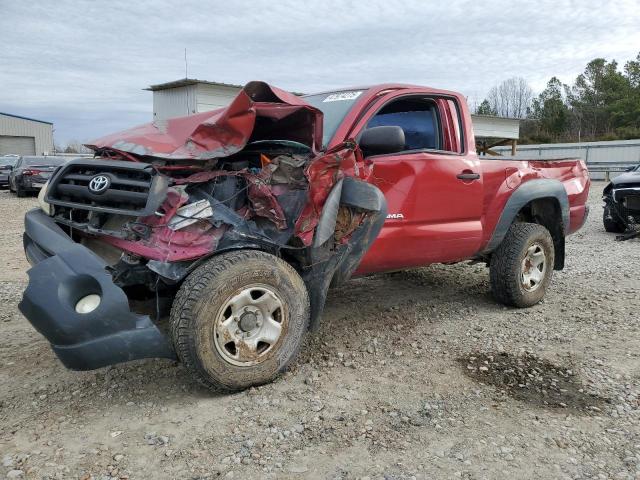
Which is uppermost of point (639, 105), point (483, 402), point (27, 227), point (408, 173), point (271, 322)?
point (639, 105)

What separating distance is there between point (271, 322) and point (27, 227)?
5.50ft

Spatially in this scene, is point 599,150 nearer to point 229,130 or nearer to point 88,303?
point 229,130

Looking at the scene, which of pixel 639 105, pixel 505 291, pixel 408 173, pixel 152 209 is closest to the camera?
pixel 152 209

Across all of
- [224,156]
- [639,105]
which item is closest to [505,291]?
[224,156]

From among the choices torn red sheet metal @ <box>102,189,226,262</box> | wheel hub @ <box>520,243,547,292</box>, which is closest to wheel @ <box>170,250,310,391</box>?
torn red sheet metal @ <box>102,189,226,262</box>

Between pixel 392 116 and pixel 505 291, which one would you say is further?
pixel 505 291

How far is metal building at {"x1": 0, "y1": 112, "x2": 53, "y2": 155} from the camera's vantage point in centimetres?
4997

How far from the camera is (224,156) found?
3453mm

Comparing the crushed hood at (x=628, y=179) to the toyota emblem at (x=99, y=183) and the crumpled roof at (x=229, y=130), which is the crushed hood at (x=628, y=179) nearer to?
the crumpled roof at (x=229, y=130)

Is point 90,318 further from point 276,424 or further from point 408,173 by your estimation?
point 408,173

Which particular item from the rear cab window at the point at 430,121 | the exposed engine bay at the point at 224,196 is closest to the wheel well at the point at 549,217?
the rear cab window at the point at 430,121

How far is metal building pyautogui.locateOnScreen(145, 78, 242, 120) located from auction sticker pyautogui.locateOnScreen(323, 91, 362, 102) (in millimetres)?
14313

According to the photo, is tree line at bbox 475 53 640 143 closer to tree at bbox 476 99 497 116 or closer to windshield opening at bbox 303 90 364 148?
tree at bbox 476 99 497 116

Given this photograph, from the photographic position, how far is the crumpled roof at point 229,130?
3418 millimetres
